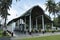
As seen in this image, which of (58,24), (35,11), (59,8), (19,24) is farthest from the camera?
(58,24)

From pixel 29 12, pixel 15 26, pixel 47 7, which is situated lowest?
pixel 15 26

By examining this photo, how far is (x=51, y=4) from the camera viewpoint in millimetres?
65438

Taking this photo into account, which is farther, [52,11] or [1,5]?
[52,11]

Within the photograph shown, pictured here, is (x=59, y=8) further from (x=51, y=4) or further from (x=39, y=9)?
(x=39, y=9)

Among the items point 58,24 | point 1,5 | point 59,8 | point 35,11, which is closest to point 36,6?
point 35,11

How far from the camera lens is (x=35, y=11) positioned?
43812mm

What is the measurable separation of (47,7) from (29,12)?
88.5ft

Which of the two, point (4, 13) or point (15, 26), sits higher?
point (4, 13)

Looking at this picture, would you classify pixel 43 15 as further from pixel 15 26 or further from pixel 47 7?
pixel 47 7

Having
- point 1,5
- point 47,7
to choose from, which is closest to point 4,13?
point 1,5

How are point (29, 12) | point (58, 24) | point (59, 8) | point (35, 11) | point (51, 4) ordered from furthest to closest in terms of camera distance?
point (58, 24)
point (59, 8)
point (51, 4)
point (35, 11)
point (29, 12)

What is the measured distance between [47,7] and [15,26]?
57.2 ft

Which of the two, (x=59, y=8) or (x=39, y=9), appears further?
(x=59, y=8)

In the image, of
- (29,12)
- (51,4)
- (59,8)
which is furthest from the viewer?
(59,8)
